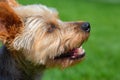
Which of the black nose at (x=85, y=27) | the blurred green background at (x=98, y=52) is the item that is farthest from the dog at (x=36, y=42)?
the blurred green background at (x=98, y=52)

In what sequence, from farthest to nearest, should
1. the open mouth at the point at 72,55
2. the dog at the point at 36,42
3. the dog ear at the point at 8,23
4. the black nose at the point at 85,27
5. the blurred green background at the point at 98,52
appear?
the blurred green background at the point at 98,52
the open mouth at the point at 72,55
the black nose at the point at 85,27
the dog at the point at 36,42
the dog ear at the point at 8,23

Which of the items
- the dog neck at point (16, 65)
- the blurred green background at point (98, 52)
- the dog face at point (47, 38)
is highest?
the dog face at point (47, 38)

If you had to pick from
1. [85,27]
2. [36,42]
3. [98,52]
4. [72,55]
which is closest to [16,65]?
[36,42]

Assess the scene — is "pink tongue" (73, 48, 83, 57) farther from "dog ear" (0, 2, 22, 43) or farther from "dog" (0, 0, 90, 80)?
"dog ear" (0, 2, 22, 43)

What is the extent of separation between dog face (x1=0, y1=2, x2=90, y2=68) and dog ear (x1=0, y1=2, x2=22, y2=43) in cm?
7

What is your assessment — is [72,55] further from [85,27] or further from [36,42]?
[36,42]

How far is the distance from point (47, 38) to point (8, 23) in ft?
2.29

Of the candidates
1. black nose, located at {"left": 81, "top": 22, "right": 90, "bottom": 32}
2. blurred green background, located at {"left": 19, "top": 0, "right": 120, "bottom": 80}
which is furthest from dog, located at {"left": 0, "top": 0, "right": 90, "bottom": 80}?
blurred green background, located at {"left": 19, "top": 0, "right": 120, "bottom": 80}

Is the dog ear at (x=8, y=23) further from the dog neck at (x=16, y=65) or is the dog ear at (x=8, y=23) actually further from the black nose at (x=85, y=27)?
the black nose at (x=85, y=27)

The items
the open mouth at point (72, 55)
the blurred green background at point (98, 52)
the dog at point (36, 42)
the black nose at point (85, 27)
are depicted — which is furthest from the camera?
the blurred green background at point (98, 52)

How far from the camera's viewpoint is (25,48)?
911cm

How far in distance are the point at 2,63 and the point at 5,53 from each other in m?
0.16

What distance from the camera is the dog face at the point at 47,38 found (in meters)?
9.15

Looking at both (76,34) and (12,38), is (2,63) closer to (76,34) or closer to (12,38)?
(12,38)
